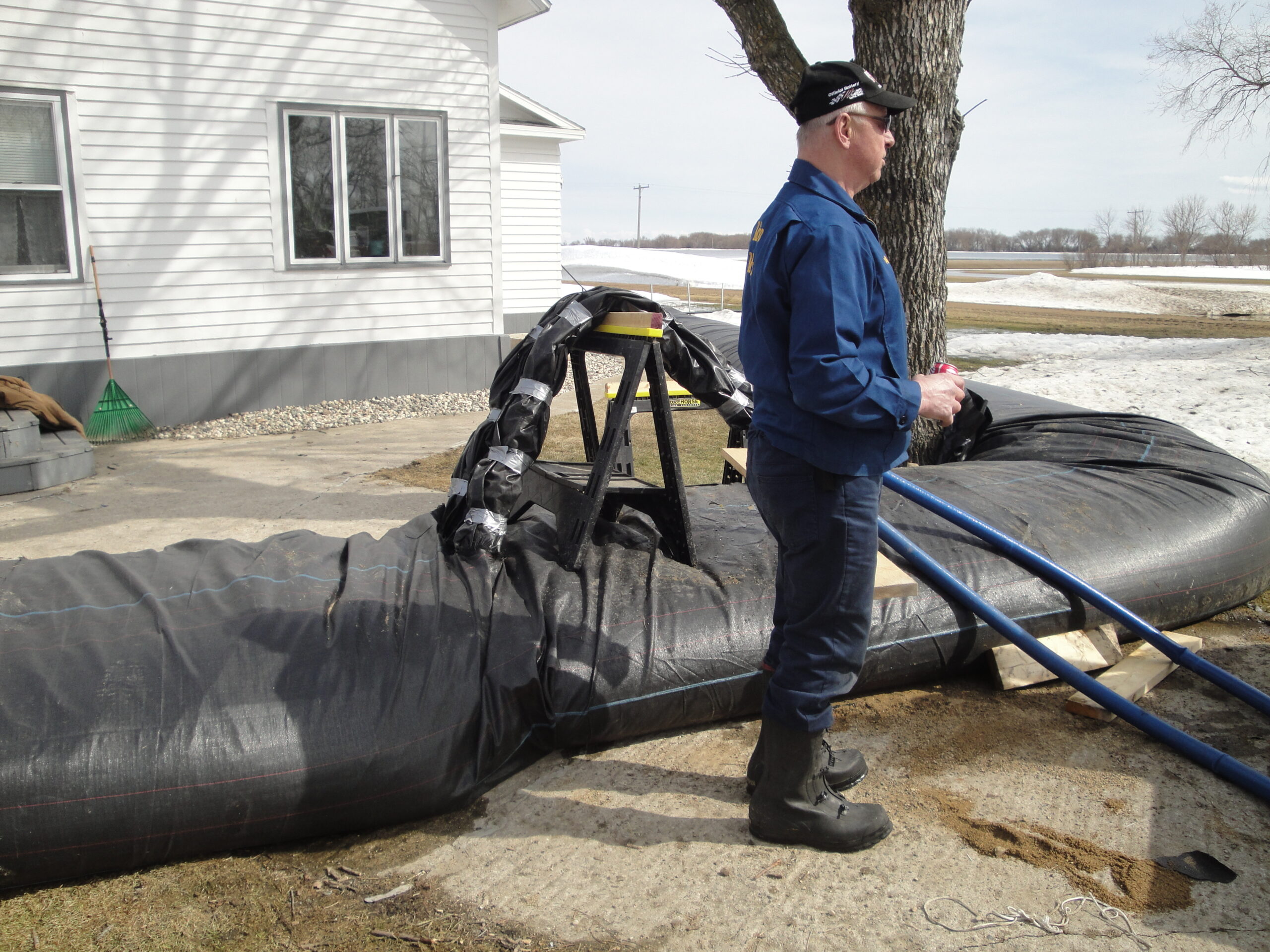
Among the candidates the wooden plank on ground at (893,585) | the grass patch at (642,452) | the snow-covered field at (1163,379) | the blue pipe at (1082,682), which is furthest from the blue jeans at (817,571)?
the snow-covered field at (1163,379)

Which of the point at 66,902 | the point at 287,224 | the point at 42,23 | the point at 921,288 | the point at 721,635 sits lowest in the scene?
the point at 66,902

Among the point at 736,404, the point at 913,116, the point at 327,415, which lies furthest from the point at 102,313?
the point at 913,116

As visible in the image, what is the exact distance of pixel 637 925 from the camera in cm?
222

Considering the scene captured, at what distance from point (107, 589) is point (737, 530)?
2.16 metres

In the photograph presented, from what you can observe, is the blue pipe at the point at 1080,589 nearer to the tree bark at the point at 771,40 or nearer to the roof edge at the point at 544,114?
the tree bark at the point at 771,40

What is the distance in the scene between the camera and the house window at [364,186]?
8.97 meters

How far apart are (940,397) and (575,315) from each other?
149cm

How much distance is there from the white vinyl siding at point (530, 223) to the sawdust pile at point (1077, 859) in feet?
39.0

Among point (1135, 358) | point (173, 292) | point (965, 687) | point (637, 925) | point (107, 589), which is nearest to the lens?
point (637, 925)

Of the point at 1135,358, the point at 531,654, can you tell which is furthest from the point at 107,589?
the point at 1135,358

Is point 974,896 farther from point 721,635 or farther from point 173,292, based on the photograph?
point 173,292

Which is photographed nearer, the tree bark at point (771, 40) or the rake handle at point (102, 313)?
the tree bark at point (771, 40)

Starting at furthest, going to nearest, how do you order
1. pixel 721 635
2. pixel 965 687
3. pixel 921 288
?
1. pixel 921 288
2. pixel 965 687
3. pixel 721 635

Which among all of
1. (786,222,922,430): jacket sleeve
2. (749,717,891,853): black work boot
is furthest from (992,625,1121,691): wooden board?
(786,222,922,430): jacket sleeve
